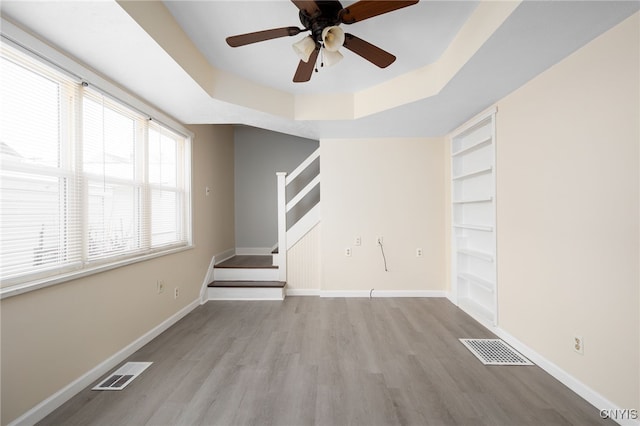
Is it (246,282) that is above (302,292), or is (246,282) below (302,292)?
above

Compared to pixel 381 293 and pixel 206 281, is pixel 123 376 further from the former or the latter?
pixel 381 293

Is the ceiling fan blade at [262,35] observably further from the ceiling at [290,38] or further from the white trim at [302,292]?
the white trim at [302,292]

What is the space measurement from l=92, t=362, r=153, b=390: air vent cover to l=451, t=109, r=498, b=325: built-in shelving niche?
331 centimetres

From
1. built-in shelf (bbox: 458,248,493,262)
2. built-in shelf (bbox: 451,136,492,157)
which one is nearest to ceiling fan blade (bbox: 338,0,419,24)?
built-in shelf (bbox: 451,136,492,157)

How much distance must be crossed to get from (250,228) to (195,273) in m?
1.78

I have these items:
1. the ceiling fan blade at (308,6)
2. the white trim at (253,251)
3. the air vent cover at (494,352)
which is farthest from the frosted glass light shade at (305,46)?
the white trim at (253,251)

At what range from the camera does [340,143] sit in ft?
12.7

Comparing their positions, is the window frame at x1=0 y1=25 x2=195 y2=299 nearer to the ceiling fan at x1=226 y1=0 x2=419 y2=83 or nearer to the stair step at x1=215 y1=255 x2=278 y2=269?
the stair step at x1=215 y1=255 x2=278 y2=269

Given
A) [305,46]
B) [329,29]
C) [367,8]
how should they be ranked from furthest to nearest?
[305,46]
[329,29]
[367,8]

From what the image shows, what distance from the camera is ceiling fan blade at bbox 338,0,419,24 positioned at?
1338mm

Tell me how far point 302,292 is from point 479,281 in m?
2.32

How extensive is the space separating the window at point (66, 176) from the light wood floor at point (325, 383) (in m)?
0.97

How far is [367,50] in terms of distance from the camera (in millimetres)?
1754

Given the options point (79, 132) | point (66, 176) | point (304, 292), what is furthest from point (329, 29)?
point (304, 292)
